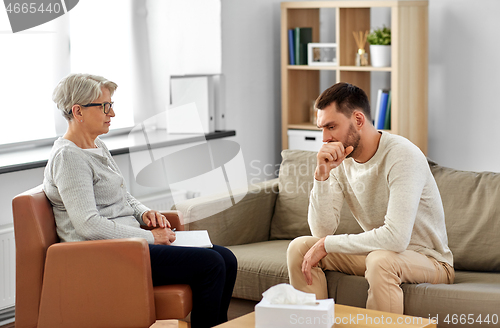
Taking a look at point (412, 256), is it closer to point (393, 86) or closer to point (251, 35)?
point (393, 86)

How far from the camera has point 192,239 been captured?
95.1 inches

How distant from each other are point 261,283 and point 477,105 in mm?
2079

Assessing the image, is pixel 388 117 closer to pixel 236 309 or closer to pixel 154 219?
pixel 236 309

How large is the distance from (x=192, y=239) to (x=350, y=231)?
0.82 meters

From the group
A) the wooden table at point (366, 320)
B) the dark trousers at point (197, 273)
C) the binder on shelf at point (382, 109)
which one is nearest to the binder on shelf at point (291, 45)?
the binder on shelf at point (382, 109)

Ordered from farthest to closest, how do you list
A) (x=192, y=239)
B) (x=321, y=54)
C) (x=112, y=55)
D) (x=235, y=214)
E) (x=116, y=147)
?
(x=321, y=54) → (x=112, y=55) → (x=116, y=147) → (x=235, y=214) → (x=192, y=239)

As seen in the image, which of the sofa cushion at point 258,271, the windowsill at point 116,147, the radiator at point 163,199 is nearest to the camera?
the sofa cushion at point 258,271

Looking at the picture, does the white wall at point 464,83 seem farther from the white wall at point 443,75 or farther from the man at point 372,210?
the man at point 372,210

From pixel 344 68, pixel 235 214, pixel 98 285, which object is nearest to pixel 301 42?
pixel 344 68

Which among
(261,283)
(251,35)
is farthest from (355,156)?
(251,35)

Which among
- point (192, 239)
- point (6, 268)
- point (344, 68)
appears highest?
point (344, 68)

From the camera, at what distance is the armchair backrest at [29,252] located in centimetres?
210

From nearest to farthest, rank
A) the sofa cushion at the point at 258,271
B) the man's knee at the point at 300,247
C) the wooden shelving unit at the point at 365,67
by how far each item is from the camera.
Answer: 1. the man's knee at the point at 300,247
2. the sofa cushion at the point at 258,271
3. the wooden shelving unit at the point at 365,67

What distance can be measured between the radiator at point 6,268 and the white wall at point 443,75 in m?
1.71
